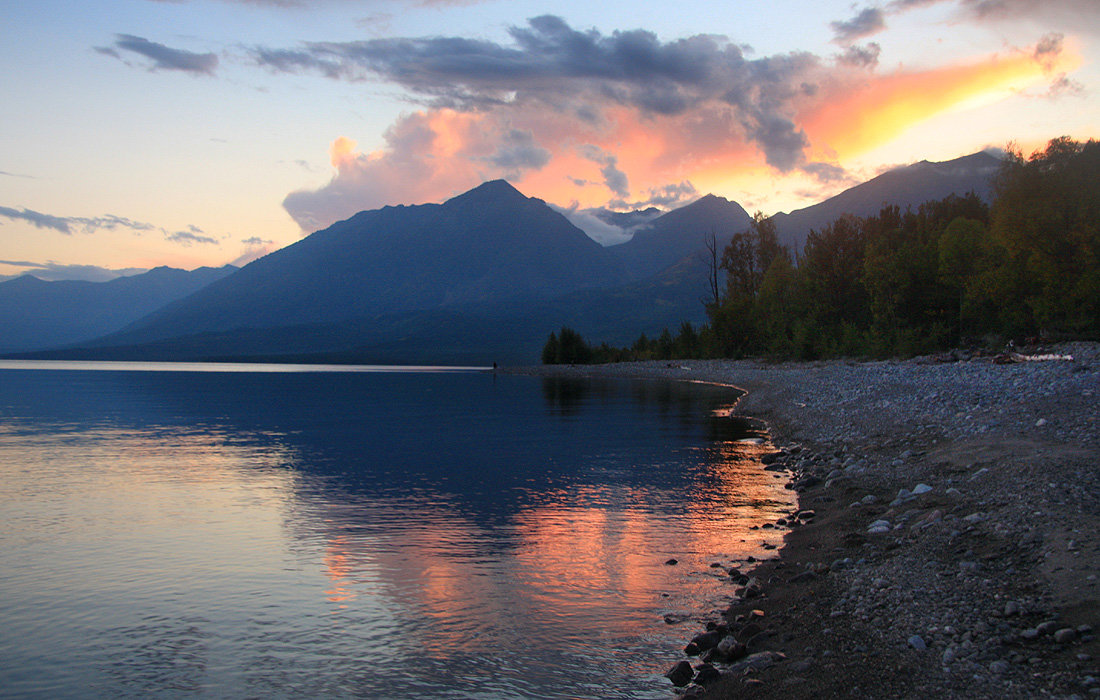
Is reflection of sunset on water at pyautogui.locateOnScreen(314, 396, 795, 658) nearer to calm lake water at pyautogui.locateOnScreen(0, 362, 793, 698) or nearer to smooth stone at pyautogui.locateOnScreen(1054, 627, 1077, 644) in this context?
calm lake water at pyautogui.locateOnScreen(0, 362, 793, 698)

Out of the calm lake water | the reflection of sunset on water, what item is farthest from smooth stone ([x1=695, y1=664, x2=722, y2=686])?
the reflection of sunset on water

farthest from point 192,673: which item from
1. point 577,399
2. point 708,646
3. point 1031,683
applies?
point 577,399

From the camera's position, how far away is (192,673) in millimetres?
10617

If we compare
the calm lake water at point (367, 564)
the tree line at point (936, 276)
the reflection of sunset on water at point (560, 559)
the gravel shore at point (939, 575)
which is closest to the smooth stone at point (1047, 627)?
the gravel shore at point (939, 575)

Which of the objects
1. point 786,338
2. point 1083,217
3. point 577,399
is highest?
point 1083,217

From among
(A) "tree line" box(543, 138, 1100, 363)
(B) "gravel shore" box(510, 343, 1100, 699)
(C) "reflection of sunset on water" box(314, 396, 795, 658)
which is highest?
(A) "tree line" box(543, 138, 1100, 363)

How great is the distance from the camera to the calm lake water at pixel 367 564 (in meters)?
10.7

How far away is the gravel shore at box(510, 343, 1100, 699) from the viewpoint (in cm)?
877

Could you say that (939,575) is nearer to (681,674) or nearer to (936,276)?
(681,674)

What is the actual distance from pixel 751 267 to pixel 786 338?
3052 centimetres

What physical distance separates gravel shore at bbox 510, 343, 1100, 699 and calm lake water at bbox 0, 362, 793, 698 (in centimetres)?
132

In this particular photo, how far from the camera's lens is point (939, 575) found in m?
11.9


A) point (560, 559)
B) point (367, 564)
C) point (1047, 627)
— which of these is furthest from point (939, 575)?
point (367, 564)

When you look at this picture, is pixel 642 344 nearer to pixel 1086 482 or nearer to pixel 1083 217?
pixel 1083 217
